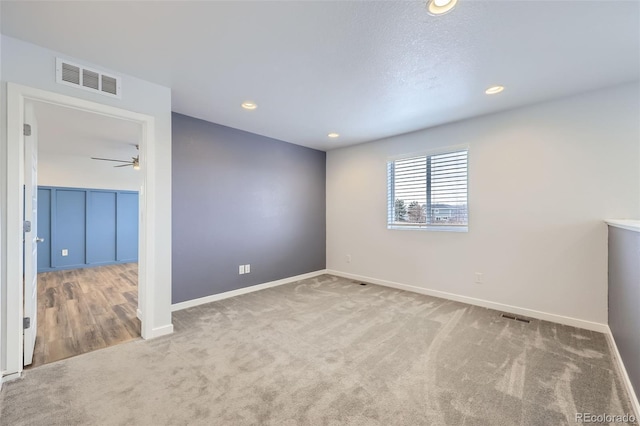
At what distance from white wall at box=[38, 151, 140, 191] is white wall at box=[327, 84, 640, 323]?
6.67 metres

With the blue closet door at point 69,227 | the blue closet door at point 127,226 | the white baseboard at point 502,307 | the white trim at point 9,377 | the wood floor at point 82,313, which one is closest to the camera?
the white trim at point 9,377

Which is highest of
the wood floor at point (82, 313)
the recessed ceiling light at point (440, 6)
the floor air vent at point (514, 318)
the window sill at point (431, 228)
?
the recessed ceiling light at point (440, 6)

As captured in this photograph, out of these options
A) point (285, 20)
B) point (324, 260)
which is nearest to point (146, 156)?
point (285, 20)

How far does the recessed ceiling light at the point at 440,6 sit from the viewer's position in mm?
1622

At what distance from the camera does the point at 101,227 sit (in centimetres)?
625

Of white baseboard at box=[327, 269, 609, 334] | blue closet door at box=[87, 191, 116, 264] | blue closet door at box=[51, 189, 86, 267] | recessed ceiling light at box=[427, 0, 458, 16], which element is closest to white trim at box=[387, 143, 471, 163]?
white baseboard at box=[327, 269, 609, 334]

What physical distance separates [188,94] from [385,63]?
2098mm

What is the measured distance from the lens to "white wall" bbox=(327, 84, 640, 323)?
2.72 metres

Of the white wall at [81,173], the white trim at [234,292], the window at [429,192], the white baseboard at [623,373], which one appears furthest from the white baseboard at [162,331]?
the white wall at [81,173]

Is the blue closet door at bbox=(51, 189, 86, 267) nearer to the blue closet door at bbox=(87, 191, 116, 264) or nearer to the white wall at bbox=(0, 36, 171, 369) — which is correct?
the blue closet door at bbox=(87, 191, 116, 264)

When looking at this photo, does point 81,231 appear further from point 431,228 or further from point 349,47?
point 431,228

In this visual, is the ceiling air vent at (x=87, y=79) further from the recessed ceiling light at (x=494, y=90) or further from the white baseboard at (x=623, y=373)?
the white baseboard at (x=623, y=373)

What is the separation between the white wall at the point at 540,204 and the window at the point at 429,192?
0.44ft

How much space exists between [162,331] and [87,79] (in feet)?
8.01
